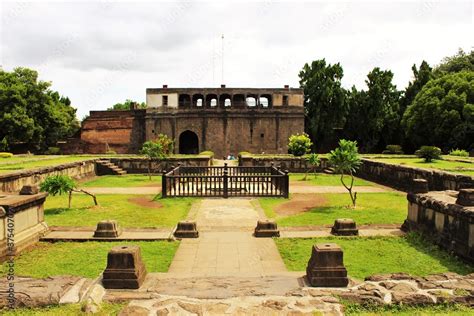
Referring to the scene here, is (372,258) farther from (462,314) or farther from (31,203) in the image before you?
(31,203)

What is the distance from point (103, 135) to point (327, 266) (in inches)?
1383

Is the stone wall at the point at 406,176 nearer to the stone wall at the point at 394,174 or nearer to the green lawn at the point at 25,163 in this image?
the stone wall at the point at 394,174

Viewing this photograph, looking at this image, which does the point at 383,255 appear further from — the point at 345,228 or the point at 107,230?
the point at 107,230

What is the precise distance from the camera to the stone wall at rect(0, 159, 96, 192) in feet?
40.5

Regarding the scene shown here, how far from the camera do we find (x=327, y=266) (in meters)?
4.91

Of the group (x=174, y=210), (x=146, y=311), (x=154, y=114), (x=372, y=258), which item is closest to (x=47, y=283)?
(x=146, y=311)

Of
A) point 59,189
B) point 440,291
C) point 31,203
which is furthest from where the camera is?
point 59,189

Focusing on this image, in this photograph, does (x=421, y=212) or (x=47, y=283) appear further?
(x=421, y=212)

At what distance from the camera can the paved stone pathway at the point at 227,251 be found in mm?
6047

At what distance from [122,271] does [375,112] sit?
36.6 m

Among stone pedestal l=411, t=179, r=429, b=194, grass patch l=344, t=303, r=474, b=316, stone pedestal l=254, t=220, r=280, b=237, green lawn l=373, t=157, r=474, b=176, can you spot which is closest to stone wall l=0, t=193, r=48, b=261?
stone pedestal l=254, t=220, r=280, b=237

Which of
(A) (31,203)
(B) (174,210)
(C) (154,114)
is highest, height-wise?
(C) (154,114)

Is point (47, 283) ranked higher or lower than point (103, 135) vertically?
lower

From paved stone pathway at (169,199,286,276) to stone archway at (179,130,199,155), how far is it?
2858 cm
